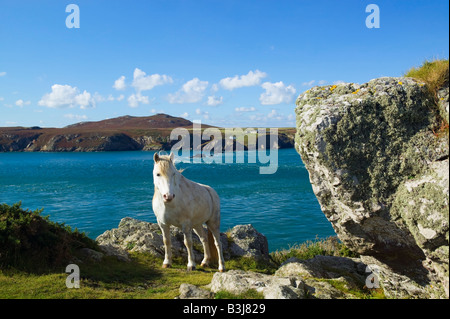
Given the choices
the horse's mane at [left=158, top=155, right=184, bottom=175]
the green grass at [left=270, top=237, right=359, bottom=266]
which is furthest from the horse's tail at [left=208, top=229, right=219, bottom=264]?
the horse's mane at [left=158, top=155, right=184, bottom=175]

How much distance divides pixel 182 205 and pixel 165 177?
4.94 feet

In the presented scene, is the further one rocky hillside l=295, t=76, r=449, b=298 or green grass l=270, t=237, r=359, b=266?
green grass l=270, t=237, r=359, b=266

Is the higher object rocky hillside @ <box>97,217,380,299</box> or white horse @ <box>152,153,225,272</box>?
white horse @ <box>152,153,225,272</box>

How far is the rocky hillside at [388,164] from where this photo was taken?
650 cm

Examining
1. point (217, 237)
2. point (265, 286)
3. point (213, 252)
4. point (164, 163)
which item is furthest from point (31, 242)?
point (265, 286)

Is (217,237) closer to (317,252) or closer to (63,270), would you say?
(63,270)

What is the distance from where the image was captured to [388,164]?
7.05 meters

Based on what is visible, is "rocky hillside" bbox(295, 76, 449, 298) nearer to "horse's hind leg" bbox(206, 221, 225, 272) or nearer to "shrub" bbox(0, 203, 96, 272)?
"horse's hind leg" bbox(206, 221, 225, 272)

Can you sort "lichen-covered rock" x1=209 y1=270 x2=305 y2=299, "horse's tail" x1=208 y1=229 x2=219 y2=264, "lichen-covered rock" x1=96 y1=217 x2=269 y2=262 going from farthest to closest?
"lichen-covered rock" x1=96 y1=217 x2=269 y2=262 → "horse's tail" x1=208 y1=229 x2=219 y2=264 → "lichen-covered rock" x1=209 y1=270 x2=305 y2=299

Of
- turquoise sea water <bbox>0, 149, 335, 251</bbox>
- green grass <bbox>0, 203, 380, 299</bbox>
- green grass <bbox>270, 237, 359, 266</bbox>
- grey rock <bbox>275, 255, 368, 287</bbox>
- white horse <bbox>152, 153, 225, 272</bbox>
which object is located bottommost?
turquoise sea water <bbox>0, 149, 335, 251</bbox>

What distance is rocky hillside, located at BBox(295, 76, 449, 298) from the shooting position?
6504 mm

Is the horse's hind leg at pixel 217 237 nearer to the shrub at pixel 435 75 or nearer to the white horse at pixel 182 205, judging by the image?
the white horse at pixel 182 205

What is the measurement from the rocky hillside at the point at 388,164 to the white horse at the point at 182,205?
426 centimetres
